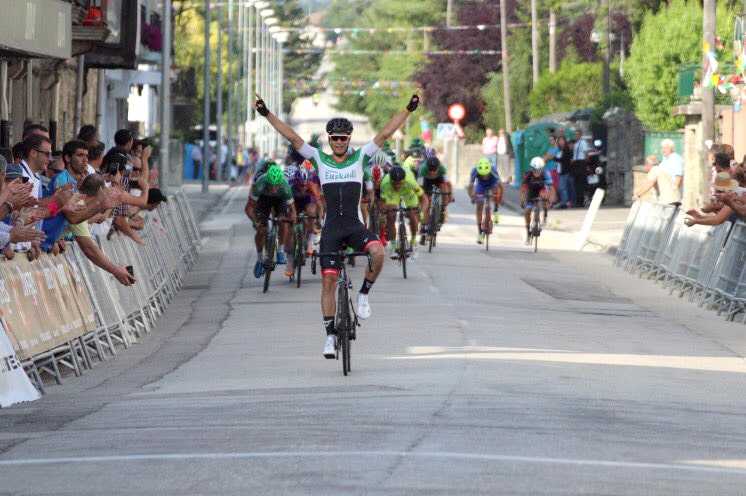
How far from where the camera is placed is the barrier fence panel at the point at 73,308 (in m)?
13.7

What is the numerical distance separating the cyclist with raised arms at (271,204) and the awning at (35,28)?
148 inches

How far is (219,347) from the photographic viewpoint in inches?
654

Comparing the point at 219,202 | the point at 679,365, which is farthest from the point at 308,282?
the point at 219,202

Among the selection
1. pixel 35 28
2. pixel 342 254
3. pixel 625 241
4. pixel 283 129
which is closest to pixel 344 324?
pixel 342 254

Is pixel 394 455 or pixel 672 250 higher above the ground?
pixel 672 250

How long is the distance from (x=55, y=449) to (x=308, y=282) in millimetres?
14205

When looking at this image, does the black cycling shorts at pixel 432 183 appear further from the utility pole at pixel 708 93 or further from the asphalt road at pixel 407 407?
the asphalt road at pixel 407 407

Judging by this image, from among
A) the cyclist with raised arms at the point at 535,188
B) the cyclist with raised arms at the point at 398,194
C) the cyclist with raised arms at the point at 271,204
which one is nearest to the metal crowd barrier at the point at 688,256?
the cyclist with raised arms at the point at 535,188

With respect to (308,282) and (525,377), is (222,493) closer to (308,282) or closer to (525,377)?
(525,377)

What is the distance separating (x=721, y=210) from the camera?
2059cm

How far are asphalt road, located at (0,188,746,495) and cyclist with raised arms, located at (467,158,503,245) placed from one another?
31.4 ft

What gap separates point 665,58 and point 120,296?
1423 inches

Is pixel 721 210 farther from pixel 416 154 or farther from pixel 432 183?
pixel 416 154

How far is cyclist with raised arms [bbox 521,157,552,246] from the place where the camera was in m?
31.8
